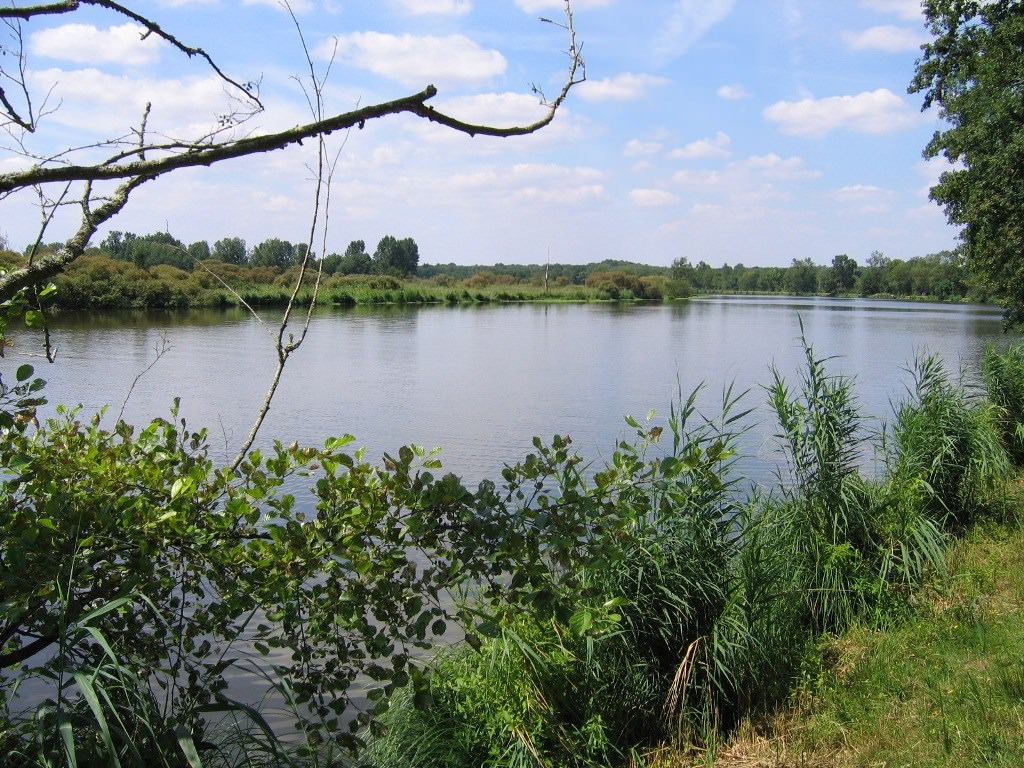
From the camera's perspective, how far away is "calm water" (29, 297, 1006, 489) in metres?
12.7

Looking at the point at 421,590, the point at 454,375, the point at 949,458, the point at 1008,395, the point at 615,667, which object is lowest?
the point at 454,375

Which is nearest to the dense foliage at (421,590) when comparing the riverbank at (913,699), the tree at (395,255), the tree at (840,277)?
the riverbank at (913,699)

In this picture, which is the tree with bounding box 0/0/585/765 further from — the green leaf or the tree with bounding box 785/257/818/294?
the tree with bounding box 785/257/818/294

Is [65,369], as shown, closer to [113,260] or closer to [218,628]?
[218,628]

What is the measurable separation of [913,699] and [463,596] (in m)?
2.32

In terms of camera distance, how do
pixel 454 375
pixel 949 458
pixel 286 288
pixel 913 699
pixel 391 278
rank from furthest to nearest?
pixel 391 278, pixel 286 288, pixel 454 375, pixel 949 458, pixel 913 699

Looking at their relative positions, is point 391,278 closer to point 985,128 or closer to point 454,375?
point 454,375

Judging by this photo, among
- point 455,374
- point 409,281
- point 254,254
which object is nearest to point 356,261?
point 409,281

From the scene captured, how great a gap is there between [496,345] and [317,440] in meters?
17.5

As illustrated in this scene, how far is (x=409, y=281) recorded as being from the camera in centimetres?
7394

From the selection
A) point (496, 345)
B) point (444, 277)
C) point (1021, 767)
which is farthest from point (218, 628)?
point (444, 277)

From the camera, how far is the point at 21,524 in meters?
2.23

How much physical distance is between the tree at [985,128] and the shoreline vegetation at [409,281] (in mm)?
3469

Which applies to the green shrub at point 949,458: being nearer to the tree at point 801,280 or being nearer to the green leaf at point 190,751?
the green leaf at point 190,751
